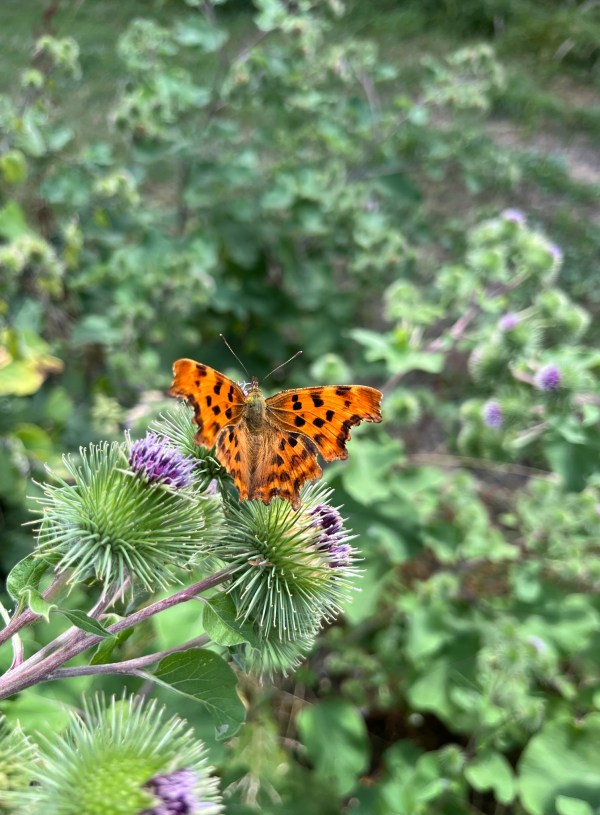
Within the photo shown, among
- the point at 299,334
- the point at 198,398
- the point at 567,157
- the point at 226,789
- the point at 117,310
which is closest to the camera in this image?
the point at 198,398

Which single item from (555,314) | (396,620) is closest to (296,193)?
(555,314)

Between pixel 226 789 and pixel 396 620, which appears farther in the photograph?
pixel 396 620

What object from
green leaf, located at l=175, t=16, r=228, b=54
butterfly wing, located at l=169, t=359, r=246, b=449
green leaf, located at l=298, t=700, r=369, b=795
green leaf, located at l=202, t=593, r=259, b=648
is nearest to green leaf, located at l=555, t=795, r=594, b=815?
green leaf, located at l=298, t=700, r=369, b=795

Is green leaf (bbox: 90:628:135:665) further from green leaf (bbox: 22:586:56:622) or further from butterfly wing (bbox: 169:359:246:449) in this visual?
butterfly wing (bbox: 169:359:246:449)

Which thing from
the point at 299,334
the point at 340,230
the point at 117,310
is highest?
the point at 340,230

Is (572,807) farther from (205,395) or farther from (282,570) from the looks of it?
(205,395)

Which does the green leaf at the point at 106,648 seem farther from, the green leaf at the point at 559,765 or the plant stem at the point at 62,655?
the green leaf at the point at 559,765

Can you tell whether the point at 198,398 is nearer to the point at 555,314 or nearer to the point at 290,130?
the point at 555,314
